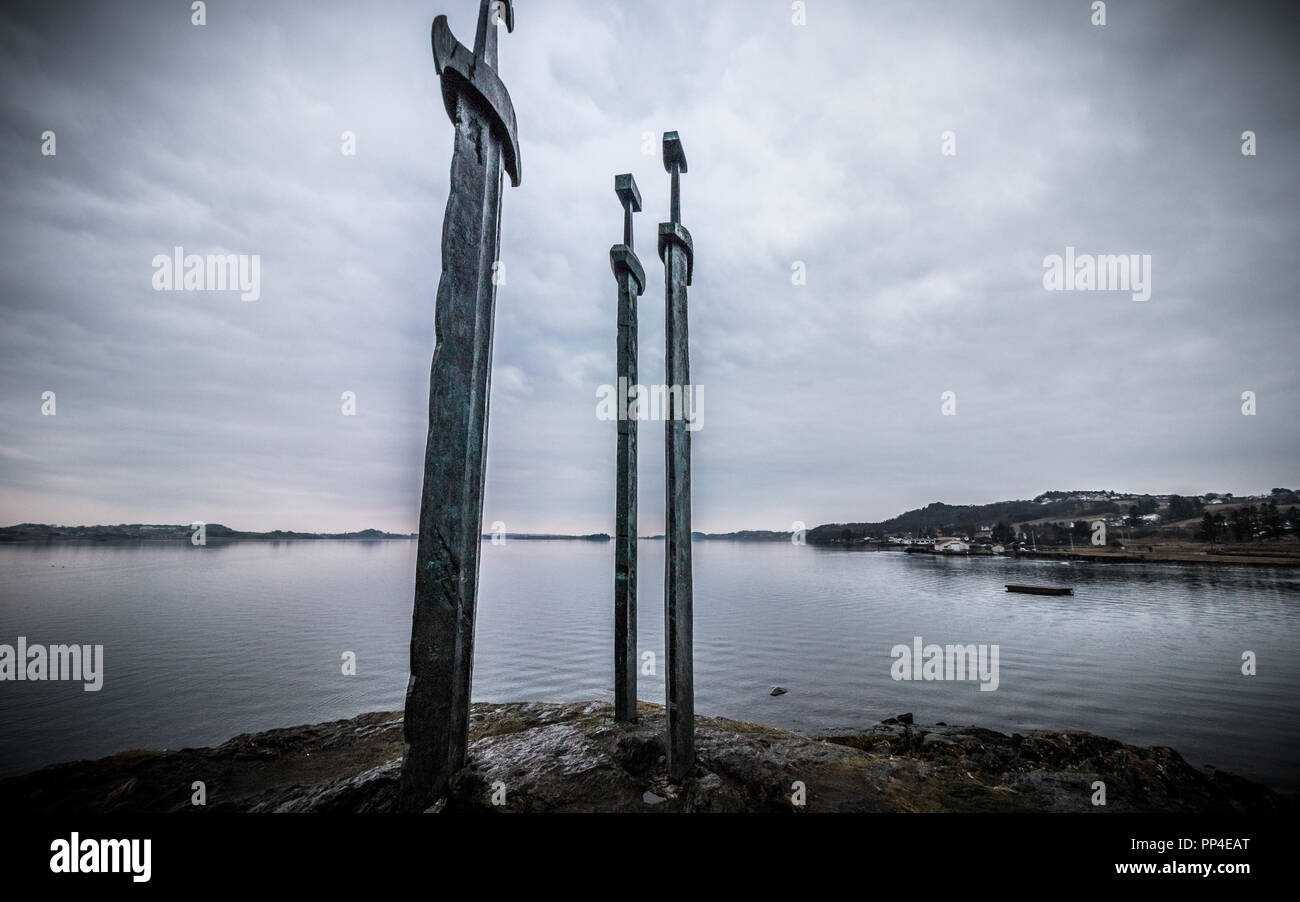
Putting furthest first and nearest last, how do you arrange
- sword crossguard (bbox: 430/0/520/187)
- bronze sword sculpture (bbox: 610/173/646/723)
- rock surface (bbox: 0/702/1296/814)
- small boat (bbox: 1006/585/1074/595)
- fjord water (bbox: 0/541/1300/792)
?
small boat (bbox: 1006/585/1074/595), fjord water (bbox: 0/541/1300/792), bronze sword sculpture (bbox: 610/173/646/723), rock surface (bbox: 0/702/1296/814), sword crossguard (bbox: 430/0/520/187)

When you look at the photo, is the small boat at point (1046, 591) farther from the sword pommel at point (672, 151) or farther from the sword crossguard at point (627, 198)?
the sword pommel at point (672, 151)

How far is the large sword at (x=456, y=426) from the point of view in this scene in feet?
13.1

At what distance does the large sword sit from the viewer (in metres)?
4.00

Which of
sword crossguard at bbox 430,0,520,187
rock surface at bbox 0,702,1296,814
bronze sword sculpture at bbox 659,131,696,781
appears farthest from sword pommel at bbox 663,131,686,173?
rock surface at bbox 0,702,1296,814

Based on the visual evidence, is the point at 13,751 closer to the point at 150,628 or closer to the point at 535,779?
the point at 535,779

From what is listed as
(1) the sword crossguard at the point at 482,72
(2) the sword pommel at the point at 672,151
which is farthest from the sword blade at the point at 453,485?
(2) the sword pommel at the point at 672,151

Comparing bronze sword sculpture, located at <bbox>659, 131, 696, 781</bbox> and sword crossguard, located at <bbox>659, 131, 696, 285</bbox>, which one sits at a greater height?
sword crossguard, located at <bbox>659, 131, 696, 285</bbox>

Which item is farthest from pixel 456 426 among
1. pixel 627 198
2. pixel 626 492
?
pixel 627 198

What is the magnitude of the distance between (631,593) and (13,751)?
13.3 meters

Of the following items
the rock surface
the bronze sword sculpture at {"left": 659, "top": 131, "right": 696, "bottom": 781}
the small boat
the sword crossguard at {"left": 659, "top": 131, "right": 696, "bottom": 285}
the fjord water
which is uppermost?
the sword crossguard at {"left": 659, "top": 131, "right": 696, "bottom": 285}

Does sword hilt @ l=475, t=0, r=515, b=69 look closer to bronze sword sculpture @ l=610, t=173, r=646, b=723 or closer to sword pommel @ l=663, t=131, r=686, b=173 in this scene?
sword pommel @ l=663, t=131, r=686, b=173

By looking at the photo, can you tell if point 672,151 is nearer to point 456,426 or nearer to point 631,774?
point 456,426
